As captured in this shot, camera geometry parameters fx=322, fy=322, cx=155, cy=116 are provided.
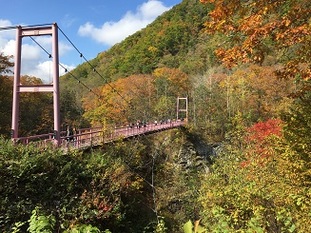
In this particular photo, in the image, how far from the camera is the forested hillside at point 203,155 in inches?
159

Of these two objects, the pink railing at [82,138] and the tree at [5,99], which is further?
the tree at [5,99]

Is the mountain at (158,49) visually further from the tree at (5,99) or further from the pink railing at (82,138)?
the pink railing at (82,138)

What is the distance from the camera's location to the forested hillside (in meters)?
4.03

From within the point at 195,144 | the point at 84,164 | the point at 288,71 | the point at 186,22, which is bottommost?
the point at 195,144

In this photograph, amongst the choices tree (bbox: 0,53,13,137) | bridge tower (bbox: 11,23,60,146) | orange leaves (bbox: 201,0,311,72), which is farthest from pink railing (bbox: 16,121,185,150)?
orange leaves (bbox: 201,0,311,72)

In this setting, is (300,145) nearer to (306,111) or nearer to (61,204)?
(306,111)

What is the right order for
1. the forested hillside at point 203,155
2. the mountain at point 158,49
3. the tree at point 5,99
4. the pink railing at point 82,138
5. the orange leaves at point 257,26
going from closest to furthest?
the orange leaves at point 257,26 → the forested hillside at point 203,155 → the pink railing at point 82,138 → the tree at point 5,99 → the mountain at point 158,49

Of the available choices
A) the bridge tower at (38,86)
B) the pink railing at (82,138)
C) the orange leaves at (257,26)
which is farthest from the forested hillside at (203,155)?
the bridge tower at (38,86)

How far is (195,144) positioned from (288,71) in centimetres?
3145

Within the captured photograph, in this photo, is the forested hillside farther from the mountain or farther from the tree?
the mountain

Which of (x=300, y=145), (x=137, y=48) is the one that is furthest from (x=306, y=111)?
(x=137, y=48)

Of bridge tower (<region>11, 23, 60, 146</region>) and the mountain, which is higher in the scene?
the mountain

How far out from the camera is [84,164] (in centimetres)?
1116

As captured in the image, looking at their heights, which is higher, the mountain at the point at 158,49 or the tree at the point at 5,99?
the mountain at the point at 158,49
